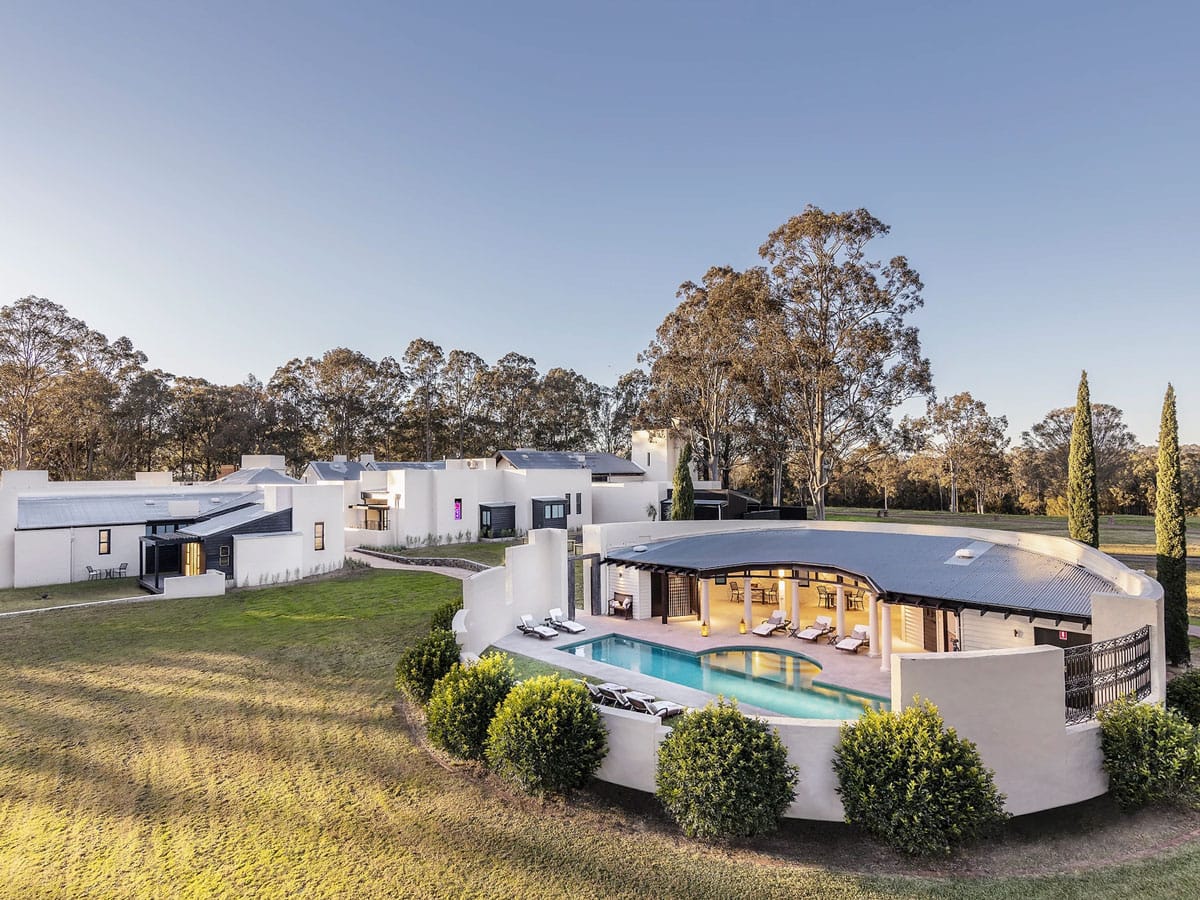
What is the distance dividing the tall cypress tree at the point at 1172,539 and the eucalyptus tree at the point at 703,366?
18315mm

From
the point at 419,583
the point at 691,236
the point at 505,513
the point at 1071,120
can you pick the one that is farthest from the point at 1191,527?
the point at 419,583

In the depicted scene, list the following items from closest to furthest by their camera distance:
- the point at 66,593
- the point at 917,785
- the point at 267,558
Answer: the point at 917,785
the point at 66,593
the point at 267,558

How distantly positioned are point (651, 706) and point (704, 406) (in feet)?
98.0

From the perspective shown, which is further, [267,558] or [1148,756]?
[267,558]

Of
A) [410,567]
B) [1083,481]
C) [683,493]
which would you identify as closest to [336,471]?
[410,567]

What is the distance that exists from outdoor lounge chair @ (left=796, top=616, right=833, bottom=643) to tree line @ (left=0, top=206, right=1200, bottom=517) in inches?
555

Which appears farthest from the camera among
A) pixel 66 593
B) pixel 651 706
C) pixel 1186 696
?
pixel 66 593

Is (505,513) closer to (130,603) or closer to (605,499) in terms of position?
(605,499)

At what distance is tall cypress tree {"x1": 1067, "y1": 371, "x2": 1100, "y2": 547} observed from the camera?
49.1 feet

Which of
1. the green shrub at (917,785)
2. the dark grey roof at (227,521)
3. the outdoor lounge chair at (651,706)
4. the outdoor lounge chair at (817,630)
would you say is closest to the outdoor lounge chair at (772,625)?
the outdoor lounge chair at (817,630)

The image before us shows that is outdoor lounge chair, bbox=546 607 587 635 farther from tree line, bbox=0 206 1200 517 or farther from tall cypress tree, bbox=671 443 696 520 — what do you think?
tree line, bbox=0 206 1200 517

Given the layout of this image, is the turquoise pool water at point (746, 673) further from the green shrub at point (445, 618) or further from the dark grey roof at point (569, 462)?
the dark grey roof at point (569, 462)

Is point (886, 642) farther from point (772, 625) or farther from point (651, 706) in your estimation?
point (651, 706)

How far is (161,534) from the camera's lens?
22.7m
